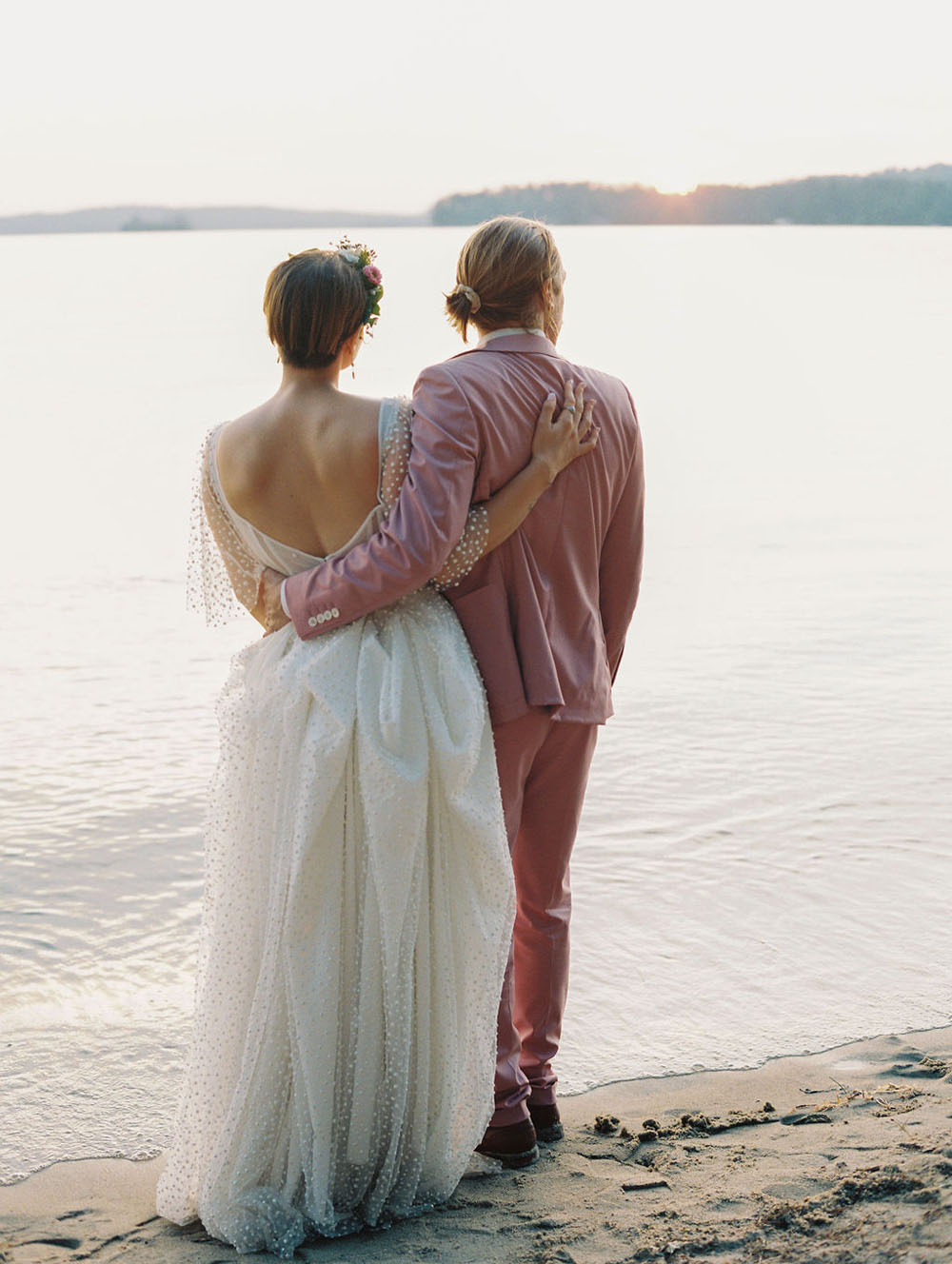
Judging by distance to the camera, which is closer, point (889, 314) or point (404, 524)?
point (404, 524)

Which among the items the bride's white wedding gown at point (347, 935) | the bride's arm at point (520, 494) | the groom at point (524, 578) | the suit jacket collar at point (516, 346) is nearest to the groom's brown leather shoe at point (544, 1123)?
the groom at point (524, 578)

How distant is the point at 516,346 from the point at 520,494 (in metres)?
0.25

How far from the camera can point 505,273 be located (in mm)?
2332

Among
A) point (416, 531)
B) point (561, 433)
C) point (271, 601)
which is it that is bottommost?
point (271, 601)

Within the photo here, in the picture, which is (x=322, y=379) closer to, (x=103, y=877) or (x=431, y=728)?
(x=431, y=728)

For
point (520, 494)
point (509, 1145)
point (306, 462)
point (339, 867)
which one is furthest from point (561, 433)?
point (509, 1145)

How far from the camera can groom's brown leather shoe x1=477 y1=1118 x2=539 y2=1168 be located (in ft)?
7.99

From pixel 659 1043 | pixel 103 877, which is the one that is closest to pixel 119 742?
pixel 103 877

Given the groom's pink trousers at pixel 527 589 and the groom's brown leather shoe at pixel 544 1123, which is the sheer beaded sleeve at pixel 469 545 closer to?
the groom's pink trousers at pixel 527 589

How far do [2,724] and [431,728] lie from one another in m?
3.48

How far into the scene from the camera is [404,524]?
7.13ft

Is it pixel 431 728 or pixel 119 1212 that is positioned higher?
pixel 431 728

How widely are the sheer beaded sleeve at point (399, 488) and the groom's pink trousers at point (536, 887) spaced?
261mm

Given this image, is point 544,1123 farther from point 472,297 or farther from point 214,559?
point 472,297
